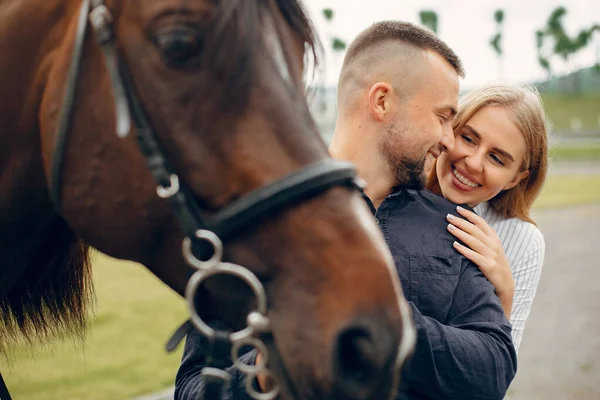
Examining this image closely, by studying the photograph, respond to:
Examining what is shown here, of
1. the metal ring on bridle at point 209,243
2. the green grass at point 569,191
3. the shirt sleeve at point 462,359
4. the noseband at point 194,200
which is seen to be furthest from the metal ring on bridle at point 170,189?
the green grass at point 569,191

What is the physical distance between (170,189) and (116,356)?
5.31 metres

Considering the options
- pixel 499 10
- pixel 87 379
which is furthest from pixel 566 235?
pixel 499 10

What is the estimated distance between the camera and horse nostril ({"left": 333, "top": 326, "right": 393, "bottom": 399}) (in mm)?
1266

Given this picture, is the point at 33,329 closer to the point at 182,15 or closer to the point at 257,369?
the point at 257,369

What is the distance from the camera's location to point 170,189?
4.49ft

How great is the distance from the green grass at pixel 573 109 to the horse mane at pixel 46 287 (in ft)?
183

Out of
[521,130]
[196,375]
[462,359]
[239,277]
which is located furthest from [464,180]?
[239,277]

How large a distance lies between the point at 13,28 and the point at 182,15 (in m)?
0.57

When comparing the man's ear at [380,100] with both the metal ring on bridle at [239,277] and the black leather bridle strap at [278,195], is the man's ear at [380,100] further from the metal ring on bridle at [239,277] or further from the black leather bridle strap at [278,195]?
the metal ring on bridle at [239,277]

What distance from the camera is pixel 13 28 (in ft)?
5.12

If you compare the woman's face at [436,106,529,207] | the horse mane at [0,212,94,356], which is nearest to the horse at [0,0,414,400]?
the horse mane at [0,212,94,356]

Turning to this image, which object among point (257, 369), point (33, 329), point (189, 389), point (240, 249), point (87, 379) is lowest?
point (87, 379)

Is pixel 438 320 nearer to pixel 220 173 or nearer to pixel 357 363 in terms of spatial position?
pixel 357 363

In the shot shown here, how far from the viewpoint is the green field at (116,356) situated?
525 centimetres
